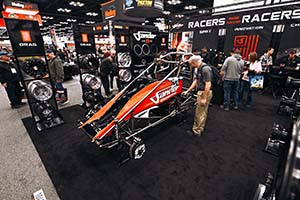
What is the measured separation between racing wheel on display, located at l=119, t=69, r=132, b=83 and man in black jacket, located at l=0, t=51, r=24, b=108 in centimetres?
299

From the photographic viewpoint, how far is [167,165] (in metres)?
2.41

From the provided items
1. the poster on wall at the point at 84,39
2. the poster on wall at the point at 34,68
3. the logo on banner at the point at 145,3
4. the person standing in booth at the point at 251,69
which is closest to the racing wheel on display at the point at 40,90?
the poster on wall at the point at 34,68

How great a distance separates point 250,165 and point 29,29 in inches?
178

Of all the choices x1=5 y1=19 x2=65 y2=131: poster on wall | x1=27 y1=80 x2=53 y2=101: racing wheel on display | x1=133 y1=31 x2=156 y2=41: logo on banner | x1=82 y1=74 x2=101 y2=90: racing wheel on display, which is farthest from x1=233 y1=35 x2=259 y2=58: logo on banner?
x1=27 y1=80 x2=53 y2=101: racing wheel on display

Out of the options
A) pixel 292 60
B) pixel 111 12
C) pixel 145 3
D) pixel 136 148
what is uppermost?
pixel 111 12

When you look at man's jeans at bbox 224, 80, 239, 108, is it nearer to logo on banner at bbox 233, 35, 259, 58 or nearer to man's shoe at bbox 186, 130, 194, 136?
man's shoe at bbox 186, 130, 194, 136

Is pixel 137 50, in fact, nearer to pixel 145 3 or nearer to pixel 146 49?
pixel 146 49

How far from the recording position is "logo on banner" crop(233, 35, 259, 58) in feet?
20.0

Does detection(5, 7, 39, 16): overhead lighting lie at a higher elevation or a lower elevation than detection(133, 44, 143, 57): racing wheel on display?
higher

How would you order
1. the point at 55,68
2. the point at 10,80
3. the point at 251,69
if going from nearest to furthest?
the point at 251,69 < the point at 10,80 < the point at 55,68

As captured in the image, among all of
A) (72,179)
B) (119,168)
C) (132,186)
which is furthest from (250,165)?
(72,179)

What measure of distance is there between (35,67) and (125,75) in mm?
2507

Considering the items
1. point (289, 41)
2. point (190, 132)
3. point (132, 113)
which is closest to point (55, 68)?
point (132, 113)

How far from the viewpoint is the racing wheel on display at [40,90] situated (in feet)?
10.7
